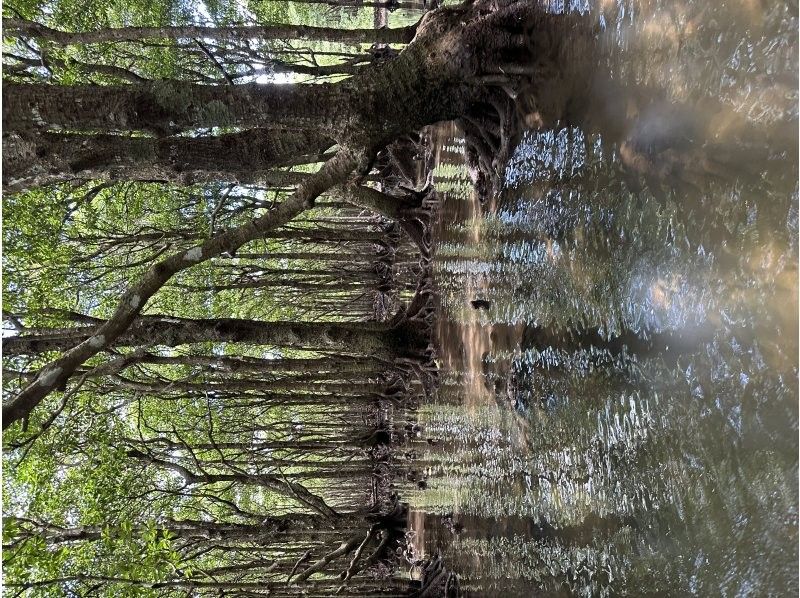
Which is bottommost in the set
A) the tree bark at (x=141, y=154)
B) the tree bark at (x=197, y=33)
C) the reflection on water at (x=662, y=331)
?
the reflection on water at (x=662, y=331)

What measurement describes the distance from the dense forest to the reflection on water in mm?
79

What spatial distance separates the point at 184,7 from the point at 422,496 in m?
8.92

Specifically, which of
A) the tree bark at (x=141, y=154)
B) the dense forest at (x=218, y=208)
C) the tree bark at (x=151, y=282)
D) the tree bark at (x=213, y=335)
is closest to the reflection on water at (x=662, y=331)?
the dense forest at (x=218, y=208)

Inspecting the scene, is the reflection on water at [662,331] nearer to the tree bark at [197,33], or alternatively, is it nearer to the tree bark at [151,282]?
the tree bark at [151,282]

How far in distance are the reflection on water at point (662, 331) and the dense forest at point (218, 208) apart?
0.26ft

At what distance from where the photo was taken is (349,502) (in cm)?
2130

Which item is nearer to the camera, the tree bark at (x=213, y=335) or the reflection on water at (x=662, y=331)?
the reflection on water at (x=662, y=331)

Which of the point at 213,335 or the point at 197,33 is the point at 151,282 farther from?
the point at 197,33

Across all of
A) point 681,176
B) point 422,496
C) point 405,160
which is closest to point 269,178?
point 405,160

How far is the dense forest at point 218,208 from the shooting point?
4812 mm

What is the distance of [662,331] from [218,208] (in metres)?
4.18

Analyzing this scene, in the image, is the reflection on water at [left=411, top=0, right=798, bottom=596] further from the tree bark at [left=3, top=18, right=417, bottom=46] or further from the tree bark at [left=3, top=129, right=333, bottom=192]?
the tree bark at [left=3, top=18, right=417, bottom=46]

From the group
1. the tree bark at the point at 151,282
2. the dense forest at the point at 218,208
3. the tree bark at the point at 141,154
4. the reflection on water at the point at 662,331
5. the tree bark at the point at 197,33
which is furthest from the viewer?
the tree bark at the point at 197,33

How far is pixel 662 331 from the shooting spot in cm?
378
